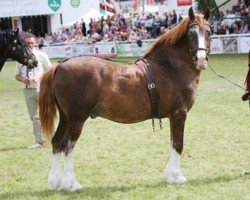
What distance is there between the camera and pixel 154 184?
21.4 feet

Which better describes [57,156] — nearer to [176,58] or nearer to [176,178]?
[176,178]

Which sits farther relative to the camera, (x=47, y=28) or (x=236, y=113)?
(x=47, y=28)

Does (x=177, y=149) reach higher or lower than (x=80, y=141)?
higher

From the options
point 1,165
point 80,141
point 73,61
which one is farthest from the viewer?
point 80,141

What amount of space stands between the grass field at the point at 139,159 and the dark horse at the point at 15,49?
1603 millimetres

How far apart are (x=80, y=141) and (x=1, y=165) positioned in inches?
81.8

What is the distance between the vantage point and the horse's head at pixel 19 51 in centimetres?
797

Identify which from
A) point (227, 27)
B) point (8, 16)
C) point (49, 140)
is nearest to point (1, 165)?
point (49, 140)

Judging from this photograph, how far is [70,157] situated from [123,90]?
1.05m

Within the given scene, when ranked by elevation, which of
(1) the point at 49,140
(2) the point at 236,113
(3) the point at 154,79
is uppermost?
(3) the point at 154,79

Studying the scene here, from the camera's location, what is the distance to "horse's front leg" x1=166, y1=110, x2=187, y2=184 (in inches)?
256

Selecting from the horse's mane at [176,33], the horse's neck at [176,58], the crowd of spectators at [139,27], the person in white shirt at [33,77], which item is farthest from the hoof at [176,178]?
the crowd of spectators at [139,27]

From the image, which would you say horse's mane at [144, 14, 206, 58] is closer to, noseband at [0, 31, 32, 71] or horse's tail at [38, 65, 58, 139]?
horse's tail at [38, 65, 58, 139]

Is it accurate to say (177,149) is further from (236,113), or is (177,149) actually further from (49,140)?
(236,113)
